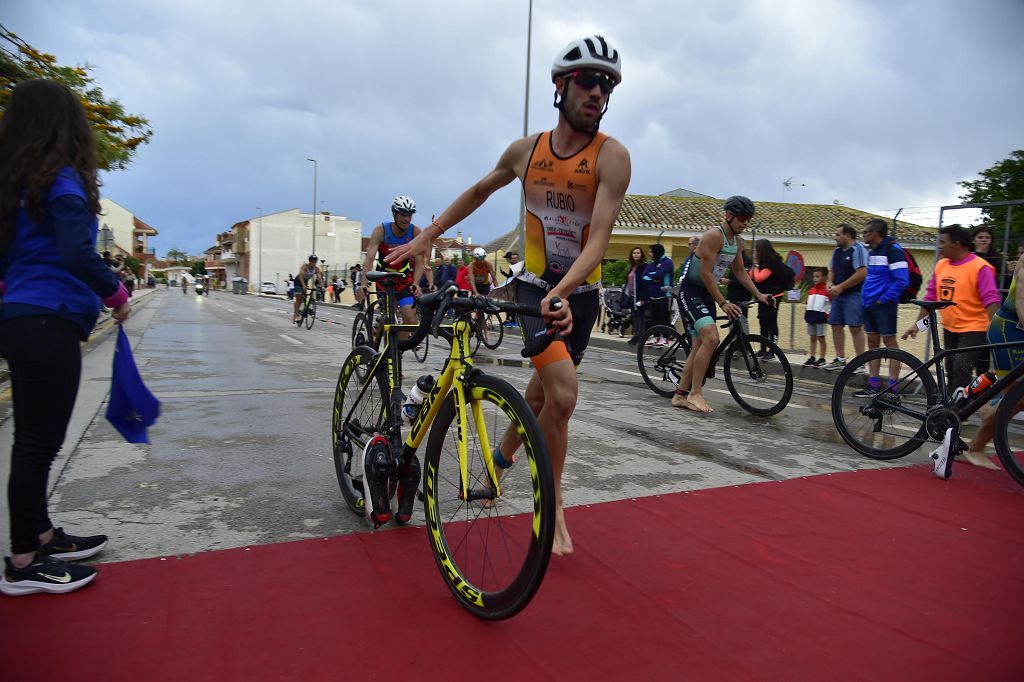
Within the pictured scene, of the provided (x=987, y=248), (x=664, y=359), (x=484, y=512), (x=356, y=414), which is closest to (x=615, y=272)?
(x=987, y=248)

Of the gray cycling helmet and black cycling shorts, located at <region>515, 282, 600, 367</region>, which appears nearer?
black cycling shorts, located at <region>515, 282, 600, 367</region>

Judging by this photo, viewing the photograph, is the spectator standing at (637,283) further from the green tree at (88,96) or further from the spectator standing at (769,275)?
the green tree at (88,96)

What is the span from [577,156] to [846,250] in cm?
738

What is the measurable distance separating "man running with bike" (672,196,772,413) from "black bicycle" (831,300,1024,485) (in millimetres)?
1434

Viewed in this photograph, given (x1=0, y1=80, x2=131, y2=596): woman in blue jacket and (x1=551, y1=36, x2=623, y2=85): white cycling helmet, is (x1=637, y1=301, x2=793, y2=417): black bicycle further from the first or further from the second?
(x1=0, y1=80, x2=131, y2=596): woman in blue jacket

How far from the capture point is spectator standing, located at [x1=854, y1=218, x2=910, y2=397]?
7.82 metres

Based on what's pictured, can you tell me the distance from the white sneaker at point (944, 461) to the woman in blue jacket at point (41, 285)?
467 centimetres

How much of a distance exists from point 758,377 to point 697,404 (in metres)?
0.63

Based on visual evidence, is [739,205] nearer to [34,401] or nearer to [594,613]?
[594,613]

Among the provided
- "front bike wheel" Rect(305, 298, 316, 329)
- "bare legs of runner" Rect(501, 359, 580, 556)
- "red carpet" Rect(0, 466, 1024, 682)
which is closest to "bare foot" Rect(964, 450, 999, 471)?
"red carpet" Rect(0, 466, 1024, 682)

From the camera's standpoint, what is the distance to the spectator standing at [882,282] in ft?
25.7

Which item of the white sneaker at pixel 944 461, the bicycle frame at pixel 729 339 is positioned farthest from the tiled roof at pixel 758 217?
the white sneaker at pixel 944 461

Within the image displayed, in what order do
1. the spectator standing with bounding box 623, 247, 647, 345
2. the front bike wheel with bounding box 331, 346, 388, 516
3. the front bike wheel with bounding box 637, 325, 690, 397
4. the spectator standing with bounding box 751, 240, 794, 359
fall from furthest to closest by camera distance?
the spectator standing with bounding box 623, 247, 647, 345 → the spectator standing with bounding box 751, 240, 794, 359 → the front bike wheel with bounding box 637, 325, 690, 397 → the front bike wheel with bounding box 331, 346, 388, 516

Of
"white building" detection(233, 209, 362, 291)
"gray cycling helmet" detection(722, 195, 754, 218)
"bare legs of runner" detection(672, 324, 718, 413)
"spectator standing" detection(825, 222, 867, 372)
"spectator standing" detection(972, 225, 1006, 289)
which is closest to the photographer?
"gray cycling helmet" detection(722, 195, 754, 218)
